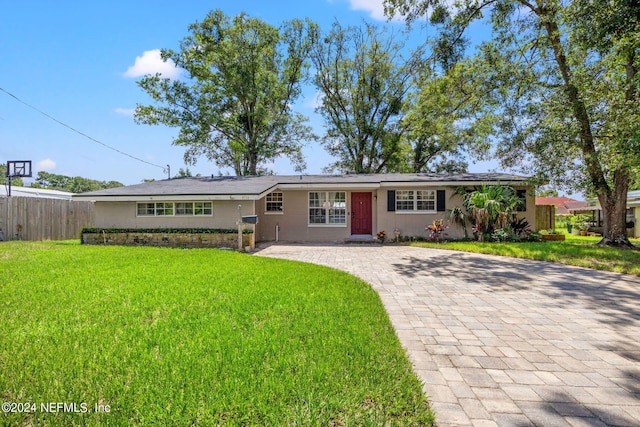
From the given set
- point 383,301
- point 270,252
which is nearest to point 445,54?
point 270,252

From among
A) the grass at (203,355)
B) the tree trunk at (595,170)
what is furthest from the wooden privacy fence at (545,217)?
the grass at (203,355)

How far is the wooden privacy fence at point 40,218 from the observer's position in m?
12.6

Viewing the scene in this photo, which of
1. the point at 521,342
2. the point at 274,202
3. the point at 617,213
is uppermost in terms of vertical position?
the point at 274,202

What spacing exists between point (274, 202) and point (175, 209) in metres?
4.28

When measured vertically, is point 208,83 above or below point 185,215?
above

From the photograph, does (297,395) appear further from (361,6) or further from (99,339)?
(361,6)

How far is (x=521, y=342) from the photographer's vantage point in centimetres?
338

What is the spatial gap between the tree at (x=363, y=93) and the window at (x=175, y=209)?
51.7ft

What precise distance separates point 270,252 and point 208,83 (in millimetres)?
19553

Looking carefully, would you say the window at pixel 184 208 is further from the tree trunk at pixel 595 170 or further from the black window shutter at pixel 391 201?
the tree trunk at pixel 595 170

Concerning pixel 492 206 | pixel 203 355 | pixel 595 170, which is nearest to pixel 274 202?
pixel 492 206

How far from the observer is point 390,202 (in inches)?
531

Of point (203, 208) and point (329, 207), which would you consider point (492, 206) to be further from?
point (203, 208)

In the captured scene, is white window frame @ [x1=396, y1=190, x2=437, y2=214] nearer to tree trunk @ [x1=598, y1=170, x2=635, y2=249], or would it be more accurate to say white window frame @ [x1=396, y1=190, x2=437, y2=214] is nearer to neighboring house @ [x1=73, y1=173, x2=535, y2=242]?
neighboring house @ [x1=73, y1=173, x2=535, y2=242]
